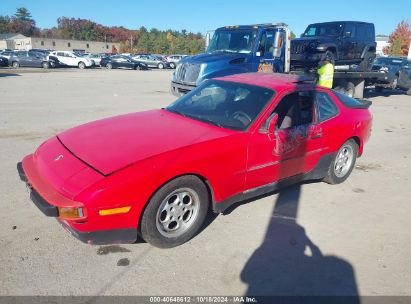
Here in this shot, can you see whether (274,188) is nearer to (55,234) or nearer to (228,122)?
(228,122)

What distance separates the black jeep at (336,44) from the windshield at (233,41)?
201cm

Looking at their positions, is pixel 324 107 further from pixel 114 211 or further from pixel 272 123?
pixel 114 211

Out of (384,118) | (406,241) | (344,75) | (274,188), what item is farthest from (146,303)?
(344,75)

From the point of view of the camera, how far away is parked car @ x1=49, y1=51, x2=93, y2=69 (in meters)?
32.8

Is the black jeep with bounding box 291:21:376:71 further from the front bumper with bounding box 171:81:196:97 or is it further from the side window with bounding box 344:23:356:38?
the front bumper with bounding box 171:81:196:97

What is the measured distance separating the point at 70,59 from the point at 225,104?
33.3 m

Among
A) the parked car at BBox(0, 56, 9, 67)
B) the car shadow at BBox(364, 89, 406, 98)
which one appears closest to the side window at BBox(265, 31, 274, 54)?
the car shadow at BBox(364, 89, 406, 98)

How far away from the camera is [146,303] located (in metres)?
2.56

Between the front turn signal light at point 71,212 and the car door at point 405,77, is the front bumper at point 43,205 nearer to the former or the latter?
the front turn signal light at point 71,212

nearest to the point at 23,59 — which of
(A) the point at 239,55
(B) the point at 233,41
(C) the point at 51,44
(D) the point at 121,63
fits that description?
(D) the point at 121,63

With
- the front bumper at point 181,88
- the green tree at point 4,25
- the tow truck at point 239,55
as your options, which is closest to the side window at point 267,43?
the tow truck at point 239,55

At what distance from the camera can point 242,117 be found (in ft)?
12.4

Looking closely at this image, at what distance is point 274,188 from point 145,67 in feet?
114

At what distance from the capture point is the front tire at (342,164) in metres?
4.82
